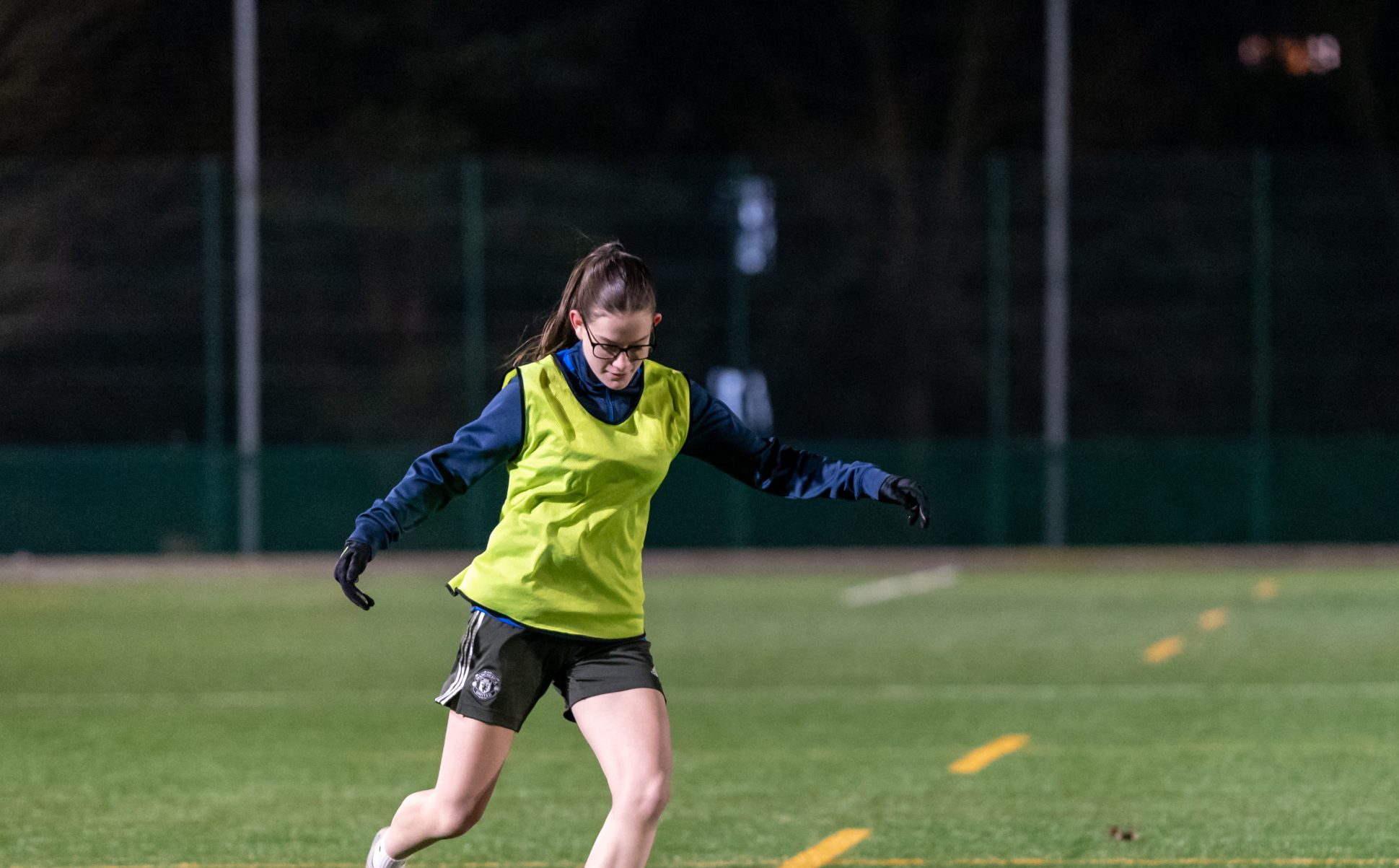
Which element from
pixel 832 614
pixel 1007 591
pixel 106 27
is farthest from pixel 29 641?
pixel 106 27

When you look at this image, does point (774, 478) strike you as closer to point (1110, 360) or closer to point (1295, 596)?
point (1295, 596)

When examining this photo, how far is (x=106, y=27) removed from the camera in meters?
30.2

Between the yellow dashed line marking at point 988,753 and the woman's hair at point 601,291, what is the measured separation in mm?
4261

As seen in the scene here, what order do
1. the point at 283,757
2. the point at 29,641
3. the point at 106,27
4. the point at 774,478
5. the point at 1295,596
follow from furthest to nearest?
the point at 106,27 → the point at 1295,596 → the point at 29,641 → the point at 283,757 → the point at 774,478

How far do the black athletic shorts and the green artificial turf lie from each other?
6.34 ft

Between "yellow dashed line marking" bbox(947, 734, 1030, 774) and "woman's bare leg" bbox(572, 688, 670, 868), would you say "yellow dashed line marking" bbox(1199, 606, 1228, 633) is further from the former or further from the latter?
"woman's bare leg" bbox(572, 688, 670, 868)

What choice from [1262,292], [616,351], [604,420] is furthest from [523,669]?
[1262,292]

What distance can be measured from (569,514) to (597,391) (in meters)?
0.32

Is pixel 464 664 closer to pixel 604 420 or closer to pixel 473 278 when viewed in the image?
pixel 604 420

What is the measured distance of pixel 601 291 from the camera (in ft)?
18.4

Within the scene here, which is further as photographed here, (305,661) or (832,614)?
(832,614)

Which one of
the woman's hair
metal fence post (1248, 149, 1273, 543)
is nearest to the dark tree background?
metal fence post (1248, 149, 1273, 543)

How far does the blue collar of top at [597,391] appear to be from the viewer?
5.65 meters

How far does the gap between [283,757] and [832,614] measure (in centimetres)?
825
